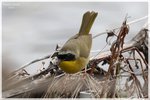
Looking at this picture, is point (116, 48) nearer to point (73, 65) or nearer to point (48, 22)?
point (73, 65)

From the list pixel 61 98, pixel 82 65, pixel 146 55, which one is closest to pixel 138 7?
pixel 146 55

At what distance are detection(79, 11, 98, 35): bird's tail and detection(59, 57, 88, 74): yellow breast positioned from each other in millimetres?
95

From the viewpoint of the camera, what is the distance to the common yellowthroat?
2.61 ft

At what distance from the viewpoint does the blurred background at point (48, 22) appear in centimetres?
89

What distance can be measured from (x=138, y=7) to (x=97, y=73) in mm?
248

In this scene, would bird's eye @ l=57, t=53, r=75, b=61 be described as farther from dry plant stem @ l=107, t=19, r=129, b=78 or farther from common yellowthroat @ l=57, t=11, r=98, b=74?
dry plant stem @ l=107, t=19, r=129, b=78

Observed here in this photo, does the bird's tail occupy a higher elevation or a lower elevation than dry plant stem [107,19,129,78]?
higher

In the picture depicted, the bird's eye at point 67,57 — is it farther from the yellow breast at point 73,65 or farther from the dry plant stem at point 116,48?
the dry plant stem at point 116,48

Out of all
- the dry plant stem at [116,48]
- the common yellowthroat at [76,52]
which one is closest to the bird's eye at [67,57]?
the common yellowthroat at [76,52]

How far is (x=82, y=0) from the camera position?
2.92 ft

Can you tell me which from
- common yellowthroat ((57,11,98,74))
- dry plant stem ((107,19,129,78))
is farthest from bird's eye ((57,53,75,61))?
dry plant stem ((107,19,129,78))

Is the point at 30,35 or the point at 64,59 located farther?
the point at 30,35

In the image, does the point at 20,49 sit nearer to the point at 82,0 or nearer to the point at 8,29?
the point at 8,29

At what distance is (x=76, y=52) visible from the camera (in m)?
0.81
